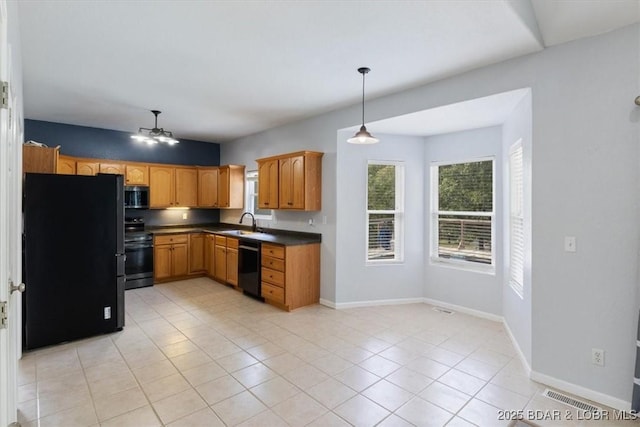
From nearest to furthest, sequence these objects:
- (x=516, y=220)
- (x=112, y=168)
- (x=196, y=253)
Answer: (x=516, y=220) < (x=112, y=168) < (x=196, y=253)

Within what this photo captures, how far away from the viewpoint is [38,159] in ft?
12.2

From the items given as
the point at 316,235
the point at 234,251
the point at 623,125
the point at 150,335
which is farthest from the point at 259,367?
the point at 623,125

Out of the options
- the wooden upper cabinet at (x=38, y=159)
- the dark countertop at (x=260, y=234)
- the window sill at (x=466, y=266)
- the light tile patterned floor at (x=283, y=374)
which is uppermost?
the wooden upper cabinet at (x=38, y=159)

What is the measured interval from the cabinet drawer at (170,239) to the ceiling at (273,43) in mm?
2598

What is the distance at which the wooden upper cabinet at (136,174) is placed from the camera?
241 inches

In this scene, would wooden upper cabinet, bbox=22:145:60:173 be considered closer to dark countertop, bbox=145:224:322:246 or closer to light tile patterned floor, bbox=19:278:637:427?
light tile patterned floor, bbox=19:278:637:427

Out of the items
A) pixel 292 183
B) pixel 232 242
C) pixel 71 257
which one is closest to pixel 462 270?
pixel 292 183

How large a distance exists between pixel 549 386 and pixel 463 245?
7.07 ft

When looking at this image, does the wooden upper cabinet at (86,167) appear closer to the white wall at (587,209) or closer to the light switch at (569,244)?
the white wall at (587,209)

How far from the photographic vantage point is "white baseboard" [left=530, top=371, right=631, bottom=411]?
243 centimetres

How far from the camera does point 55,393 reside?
102 inches

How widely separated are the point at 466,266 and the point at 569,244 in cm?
199

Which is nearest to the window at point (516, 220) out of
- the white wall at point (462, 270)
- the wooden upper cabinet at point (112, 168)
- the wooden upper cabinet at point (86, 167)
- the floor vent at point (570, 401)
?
the white wall at point (462, 270)

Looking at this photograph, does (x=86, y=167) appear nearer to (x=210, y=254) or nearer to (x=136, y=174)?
(x=136, y=174)
